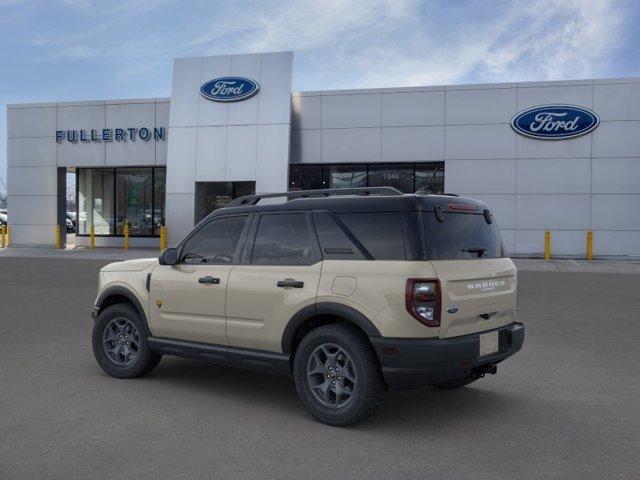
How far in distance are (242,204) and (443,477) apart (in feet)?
10.6

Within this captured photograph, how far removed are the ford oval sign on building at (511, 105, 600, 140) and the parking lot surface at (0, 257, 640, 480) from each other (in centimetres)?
1512

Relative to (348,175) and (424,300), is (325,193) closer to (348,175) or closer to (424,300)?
(424,300)

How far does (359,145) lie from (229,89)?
5.35 m

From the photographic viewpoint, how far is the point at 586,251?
70.7 feet

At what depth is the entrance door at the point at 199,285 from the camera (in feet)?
17.9

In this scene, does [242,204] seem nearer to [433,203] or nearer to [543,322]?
[433,203]

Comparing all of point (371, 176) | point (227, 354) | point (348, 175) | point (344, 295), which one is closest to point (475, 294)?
point (344, 295)

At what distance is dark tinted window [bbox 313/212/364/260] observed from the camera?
4.77 metres

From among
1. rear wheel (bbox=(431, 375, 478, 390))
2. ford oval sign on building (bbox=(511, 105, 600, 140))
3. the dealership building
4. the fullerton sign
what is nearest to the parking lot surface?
rear wheel (bbox=(431, 375, 478, 390))

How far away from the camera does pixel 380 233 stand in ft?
15.3

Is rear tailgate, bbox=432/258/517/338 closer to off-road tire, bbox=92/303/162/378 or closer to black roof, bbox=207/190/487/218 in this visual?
black roof, bbox=207/190/487/218

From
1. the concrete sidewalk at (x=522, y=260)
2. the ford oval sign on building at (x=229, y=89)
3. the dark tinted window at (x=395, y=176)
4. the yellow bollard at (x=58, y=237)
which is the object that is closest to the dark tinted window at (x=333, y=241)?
the concrete sidewalk at (x=522, y=260)

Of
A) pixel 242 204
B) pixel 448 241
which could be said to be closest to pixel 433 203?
pixel 448 241

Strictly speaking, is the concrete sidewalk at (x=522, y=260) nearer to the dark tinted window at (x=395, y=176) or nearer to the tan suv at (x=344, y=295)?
the dark tinted window at (x=395, y=176)
